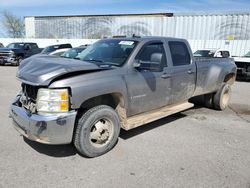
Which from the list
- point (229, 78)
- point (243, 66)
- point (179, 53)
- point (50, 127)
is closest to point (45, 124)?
point (50, 127)

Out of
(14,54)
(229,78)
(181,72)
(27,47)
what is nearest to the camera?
(181,72)

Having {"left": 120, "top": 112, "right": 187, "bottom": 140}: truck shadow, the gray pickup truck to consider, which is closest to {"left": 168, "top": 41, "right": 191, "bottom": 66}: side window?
the gray pickup truck

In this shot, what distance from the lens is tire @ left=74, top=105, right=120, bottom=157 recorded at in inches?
135

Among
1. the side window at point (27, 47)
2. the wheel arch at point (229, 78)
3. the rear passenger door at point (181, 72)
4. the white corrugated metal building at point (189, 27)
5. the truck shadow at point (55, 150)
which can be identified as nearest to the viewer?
the truck shadow at point (55, 150)

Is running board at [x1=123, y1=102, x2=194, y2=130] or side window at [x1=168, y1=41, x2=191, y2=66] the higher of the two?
side window at [x1=168, y1=41, x2=191, y2=66]

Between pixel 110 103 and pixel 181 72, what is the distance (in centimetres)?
181

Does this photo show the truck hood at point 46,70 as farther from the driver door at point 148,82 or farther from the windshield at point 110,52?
the driver door at point 148,82

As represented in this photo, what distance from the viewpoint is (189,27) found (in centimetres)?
2117

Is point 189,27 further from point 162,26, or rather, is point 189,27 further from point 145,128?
point 145,128

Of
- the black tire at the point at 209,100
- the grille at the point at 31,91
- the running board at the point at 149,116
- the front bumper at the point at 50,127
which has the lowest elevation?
the black tire at the point at 209,100

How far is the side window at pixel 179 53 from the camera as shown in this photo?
15.8 ft

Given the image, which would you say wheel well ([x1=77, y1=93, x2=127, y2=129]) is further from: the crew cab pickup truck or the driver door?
the crew cab pickup truck

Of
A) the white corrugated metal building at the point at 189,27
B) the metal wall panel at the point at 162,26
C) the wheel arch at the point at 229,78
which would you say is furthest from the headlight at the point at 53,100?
the metal wall panel at the point at 162,26

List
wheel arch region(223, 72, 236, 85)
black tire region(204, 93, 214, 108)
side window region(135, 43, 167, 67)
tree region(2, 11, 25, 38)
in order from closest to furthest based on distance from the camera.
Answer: side window region(135, 43, 167, 67)
black tire region(204, 93, 214, 108)
wheel arch region(223, 72, 236, 85)
tree region(2, 11, 25, 38)
